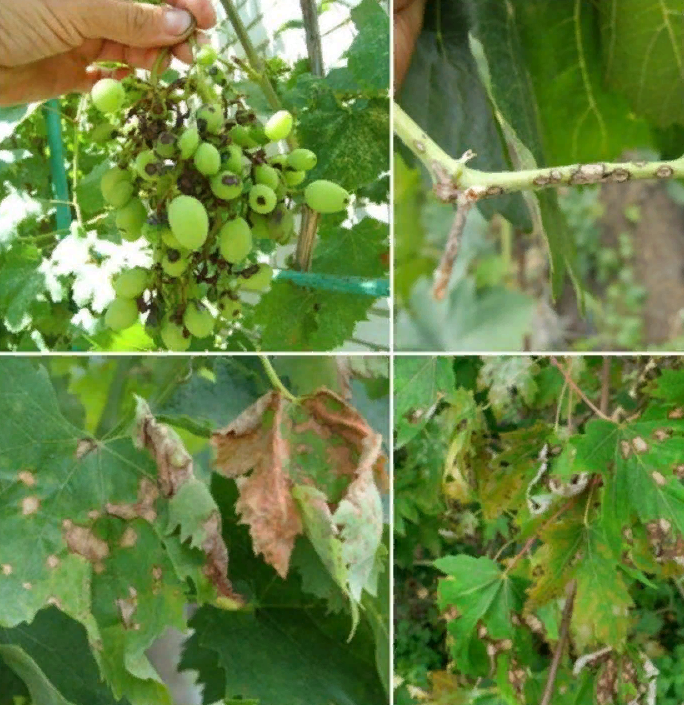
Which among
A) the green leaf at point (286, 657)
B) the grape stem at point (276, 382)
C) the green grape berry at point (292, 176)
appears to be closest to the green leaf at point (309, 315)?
the grape stem at point (276, 382)

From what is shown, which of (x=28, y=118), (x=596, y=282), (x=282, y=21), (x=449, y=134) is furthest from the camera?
(x=596, y=282)

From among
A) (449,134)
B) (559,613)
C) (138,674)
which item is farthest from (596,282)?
(138,674)

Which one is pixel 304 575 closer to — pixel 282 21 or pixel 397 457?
pixel 397 457

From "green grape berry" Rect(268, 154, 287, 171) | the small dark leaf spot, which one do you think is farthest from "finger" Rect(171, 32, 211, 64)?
the small dark leaf spot

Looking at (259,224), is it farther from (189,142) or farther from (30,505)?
(30,505)

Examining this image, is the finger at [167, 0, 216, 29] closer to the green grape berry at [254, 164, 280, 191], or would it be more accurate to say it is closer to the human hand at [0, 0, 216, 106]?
the human hand at [0, 0, 216, 106]

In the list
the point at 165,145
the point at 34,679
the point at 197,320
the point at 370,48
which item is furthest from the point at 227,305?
the point at 34,679

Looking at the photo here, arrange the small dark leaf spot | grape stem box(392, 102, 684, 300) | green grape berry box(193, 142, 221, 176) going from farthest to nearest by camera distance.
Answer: the small dark leaf spot
green grape berry box(193, 142, 221, 176)
grape stem box(392, 102, 684, 300)

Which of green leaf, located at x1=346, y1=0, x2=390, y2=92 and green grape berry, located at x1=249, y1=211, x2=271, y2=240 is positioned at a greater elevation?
green leaf, located at x1=346, y1=0, x2=390, y2=92
